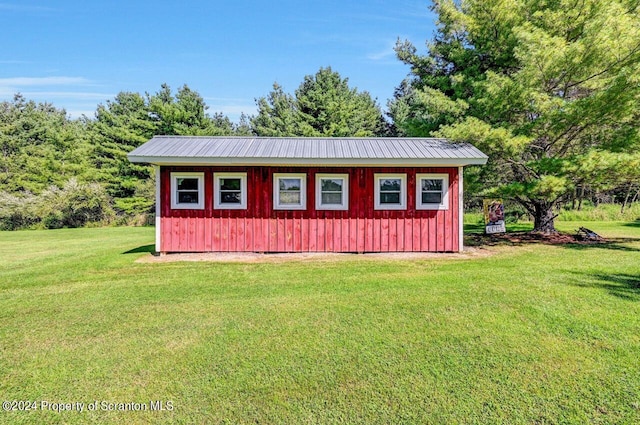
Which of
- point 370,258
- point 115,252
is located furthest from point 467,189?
point 115,252

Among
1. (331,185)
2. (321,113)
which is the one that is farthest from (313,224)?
(321,113)

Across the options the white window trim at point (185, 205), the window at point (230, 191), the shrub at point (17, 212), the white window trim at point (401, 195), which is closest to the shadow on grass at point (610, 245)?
the white window trim at point (401, 195)

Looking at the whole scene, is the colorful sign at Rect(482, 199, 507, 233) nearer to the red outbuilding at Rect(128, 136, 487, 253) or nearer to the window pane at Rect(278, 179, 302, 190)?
the red outbuilding at Rect(128, 136, 487, 253)

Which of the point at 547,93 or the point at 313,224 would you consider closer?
the point at 313,224

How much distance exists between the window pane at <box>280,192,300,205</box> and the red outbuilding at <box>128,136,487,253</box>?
0.05 feet

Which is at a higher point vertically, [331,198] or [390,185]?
[390,185]

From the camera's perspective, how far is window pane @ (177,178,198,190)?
28.2 feet

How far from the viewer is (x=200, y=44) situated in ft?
54.9

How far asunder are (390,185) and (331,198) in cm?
154

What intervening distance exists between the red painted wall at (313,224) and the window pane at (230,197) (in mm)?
257

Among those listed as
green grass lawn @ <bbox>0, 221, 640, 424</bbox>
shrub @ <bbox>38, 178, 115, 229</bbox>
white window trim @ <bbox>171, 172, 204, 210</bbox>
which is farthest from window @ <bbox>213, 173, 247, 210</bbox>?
shrub @ <bbox>38, 178, 115, 229</bbox>

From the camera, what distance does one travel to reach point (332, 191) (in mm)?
8672

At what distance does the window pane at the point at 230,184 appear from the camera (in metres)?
8.62

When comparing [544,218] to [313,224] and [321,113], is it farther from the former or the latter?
[321,113]
